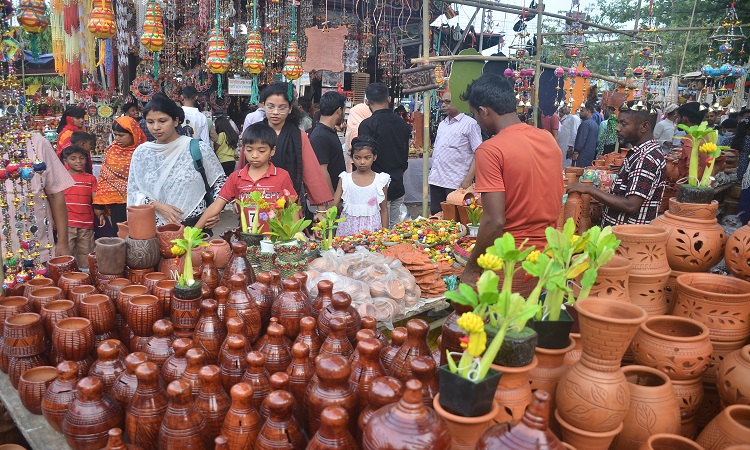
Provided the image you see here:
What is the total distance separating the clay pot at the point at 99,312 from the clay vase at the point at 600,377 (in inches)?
56.7

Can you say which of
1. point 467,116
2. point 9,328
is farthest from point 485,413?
point 467,116

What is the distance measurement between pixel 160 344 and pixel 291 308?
1.30ft

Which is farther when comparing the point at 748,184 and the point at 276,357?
the point at 748,184

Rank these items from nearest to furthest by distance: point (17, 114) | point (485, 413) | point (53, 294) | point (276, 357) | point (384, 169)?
point (485, 413), point (276, 357), point (53, 294), point (17, 114), point (384, 169)

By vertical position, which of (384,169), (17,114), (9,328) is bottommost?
(9,328)

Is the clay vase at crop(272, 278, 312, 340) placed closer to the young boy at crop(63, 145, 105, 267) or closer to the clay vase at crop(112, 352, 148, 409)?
the clay vase at crop(112, 352, 148, 409)

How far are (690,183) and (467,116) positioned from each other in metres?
2.99

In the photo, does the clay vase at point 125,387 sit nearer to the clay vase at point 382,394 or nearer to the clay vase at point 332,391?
the clay vase at point 332,391

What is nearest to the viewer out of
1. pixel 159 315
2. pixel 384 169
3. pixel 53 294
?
pixel 159 315

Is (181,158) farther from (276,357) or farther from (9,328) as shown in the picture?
(276,357)

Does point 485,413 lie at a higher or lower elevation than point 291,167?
lower

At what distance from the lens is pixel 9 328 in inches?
68.1

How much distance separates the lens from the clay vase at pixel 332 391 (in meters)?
1.20

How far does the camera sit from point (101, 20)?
4.24m
